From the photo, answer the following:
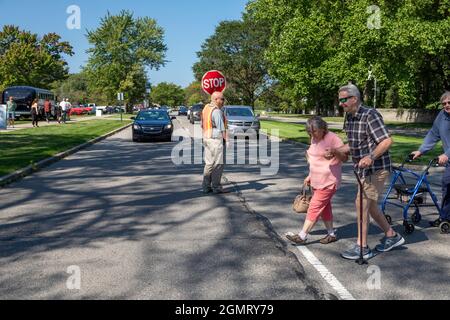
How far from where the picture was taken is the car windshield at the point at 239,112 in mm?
25275

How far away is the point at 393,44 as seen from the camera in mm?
21688

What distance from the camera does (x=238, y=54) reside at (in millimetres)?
77750

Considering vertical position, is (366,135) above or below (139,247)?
above

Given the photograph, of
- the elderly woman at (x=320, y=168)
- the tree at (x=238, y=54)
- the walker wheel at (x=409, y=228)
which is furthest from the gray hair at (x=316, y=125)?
the tree at (x=238, y=54)

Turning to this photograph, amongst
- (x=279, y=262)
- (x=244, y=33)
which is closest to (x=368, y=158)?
(x=279, y=262)

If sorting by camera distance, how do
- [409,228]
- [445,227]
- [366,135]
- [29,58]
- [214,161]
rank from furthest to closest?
1. [29,58]
2. [214,161]
3. [445,227]
4. [409,228]
5. [366,135]

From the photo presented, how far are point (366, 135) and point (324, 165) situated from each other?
0.63 meters

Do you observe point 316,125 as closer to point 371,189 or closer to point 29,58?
point 371,189

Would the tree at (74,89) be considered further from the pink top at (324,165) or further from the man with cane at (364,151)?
the man with cane at (364,151)

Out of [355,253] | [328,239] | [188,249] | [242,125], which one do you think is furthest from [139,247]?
[242,125]

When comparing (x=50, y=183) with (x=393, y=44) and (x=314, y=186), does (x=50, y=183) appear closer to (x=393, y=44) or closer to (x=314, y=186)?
(x=314, y=186)

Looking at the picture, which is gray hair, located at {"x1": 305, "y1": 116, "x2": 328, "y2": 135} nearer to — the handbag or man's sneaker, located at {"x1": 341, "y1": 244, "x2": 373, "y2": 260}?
the handbag
